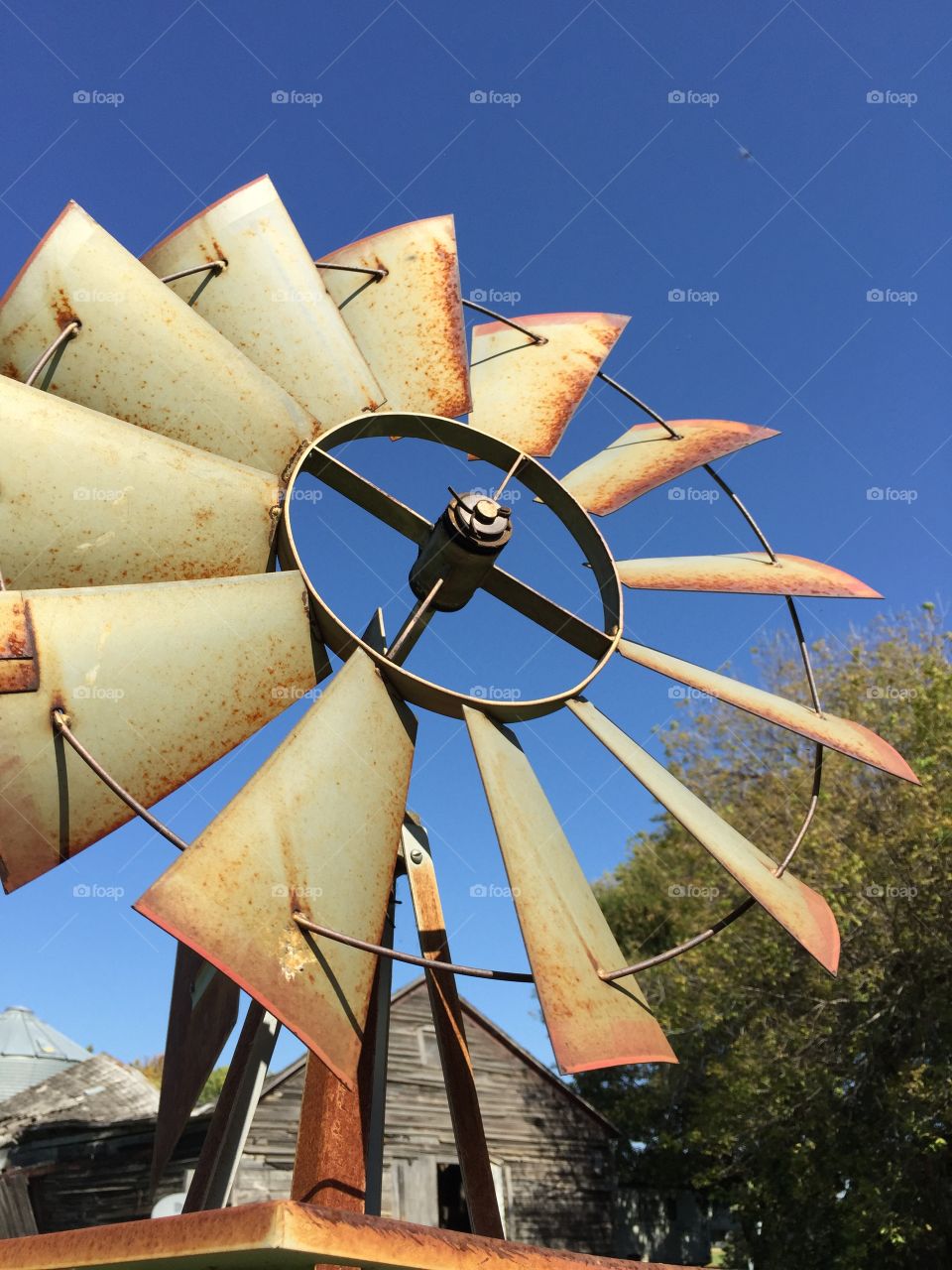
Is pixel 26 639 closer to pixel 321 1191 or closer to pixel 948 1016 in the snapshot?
pixel 321 1191

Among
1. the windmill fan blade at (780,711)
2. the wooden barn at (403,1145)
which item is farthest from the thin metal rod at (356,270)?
the wooden barn at (403,1145)

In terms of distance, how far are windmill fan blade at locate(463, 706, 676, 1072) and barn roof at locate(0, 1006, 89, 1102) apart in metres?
16.2

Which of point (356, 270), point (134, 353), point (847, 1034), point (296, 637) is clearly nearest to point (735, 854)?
point (296, 637)

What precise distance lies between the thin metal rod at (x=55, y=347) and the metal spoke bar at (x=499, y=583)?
1139 mm

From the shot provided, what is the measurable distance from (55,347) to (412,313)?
1.82 m

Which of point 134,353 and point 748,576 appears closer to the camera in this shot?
point 134,353

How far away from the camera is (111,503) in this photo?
3.89 metres

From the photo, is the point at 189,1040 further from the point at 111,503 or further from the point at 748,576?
the point at 748,576

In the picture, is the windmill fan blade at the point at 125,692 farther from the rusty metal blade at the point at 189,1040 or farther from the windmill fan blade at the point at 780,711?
the windmill fan blade at the point at 780,711

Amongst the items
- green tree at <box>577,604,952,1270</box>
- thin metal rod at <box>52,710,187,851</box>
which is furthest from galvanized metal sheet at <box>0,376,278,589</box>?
green tree at <box>577,604,952,1270</box>

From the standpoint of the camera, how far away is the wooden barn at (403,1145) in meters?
11.7

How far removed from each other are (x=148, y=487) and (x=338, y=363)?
1.24m

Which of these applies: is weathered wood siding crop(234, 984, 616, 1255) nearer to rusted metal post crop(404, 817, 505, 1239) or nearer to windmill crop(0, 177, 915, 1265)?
windmill crop(0, 177, 915, 1265)

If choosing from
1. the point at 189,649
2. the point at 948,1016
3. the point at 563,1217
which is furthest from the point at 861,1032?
the point at 189,649
